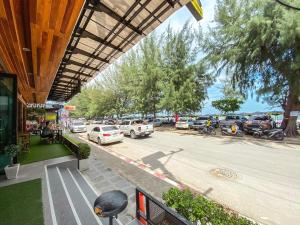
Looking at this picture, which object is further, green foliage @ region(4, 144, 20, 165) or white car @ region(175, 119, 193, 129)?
white car @ region(175, 119, 193, 129)

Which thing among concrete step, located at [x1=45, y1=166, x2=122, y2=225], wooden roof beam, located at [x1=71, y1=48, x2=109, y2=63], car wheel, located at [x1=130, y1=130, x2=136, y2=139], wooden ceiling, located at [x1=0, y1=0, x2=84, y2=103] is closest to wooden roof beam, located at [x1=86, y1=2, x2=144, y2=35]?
wooden ceiling, located at [x1=0, y1=0, x2=84, y2=103]

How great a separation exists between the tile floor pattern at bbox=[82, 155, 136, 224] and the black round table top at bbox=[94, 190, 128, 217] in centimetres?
208

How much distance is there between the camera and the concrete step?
381 centimetres

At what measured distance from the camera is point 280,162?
8.41 metres

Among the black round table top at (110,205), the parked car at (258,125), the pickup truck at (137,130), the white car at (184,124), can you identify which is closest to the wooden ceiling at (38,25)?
the black round table top at (110,205)

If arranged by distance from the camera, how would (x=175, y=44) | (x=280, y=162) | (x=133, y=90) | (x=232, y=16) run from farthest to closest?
(x=133, y=90)
(x=175, y=44)
(x=232, y=16)
(x=280, y=162)

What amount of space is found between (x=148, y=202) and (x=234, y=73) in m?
17.5

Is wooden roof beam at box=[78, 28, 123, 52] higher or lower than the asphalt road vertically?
higher

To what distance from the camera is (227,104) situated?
96.7 ft

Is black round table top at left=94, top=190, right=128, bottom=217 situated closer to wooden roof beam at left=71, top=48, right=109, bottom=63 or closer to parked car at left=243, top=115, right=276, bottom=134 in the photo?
wooden roof beam at left=71, top=48, right=109, bottom=63

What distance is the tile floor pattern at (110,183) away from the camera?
4.28 m

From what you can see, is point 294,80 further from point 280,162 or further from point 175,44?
point 175,44

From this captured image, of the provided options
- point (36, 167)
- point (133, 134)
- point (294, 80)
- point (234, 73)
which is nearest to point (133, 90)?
point (133, 134)

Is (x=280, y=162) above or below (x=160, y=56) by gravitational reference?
below
